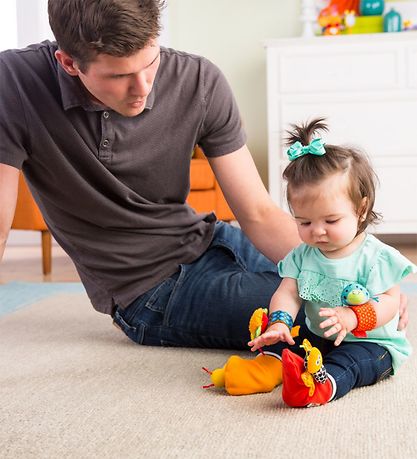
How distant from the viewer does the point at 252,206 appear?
1.65 metres

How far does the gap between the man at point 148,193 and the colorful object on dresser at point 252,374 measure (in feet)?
0.78

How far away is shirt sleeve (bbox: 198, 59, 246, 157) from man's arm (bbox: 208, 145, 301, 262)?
0.07 ft

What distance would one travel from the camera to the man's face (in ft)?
4.24

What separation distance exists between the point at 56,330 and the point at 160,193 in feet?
1.68

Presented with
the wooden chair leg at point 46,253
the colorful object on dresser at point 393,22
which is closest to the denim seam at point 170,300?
the wooden chair leg at point 46,253

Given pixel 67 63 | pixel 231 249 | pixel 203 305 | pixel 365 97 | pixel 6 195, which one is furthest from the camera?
pixel 365 97

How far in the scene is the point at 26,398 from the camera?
51.4 inches

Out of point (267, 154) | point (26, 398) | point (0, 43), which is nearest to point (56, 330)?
point (26, 398)

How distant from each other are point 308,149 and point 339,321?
28cm

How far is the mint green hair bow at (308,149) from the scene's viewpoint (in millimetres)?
1268

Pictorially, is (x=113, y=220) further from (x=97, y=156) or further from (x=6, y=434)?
(x=6, y=434)

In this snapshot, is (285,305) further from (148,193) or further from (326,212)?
(148,193)

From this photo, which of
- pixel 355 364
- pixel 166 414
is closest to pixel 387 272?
pixel 355 364

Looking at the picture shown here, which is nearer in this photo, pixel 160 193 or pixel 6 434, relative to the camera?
pixel 6 434
